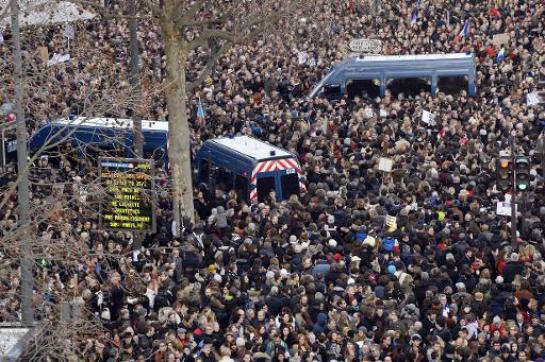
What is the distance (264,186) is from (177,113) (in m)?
2.39

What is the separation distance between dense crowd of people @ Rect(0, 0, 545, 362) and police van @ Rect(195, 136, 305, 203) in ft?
1.25

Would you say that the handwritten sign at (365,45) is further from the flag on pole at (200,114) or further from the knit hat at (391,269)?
the knit hat at (391,269)

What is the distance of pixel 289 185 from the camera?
32625mm

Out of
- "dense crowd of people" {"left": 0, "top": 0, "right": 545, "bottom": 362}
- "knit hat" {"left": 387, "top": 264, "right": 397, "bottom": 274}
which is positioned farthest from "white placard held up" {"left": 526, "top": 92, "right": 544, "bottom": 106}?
"knit hat" {"left": 387, "top": 264, "right": 397, "bottom": 274}

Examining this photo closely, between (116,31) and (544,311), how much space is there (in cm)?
2173

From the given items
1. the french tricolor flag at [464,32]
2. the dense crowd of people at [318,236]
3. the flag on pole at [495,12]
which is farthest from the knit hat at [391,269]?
the flag on pole at [495,12]

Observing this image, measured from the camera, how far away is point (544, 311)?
2503 cm

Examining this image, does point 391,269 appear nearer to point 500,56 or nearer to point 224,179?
point 224,179

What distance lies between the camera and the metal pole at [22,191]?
58.6 feet

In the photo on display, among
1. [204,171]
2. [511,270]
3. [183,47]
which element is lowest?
[204,171]

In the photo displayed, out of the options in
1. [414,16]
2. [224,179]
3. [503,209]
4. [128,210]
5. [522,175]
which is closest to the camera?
[128,210]

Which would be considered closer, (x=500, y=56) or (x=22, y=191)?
(x=22, y=191)

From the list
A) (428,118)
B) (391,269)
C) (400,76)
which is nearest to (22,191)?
(391,269)

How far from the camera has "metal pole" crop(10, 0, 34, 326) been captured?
17859 mm
